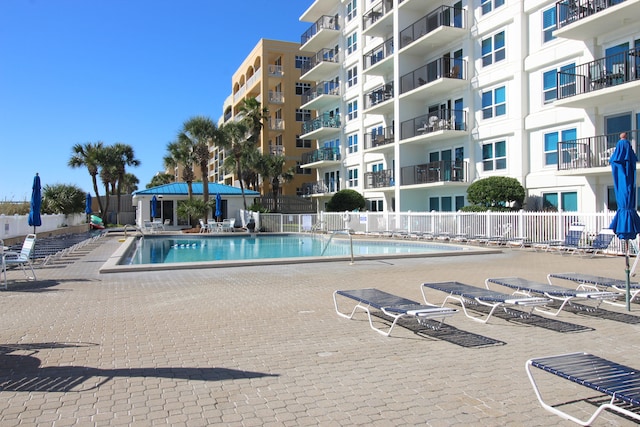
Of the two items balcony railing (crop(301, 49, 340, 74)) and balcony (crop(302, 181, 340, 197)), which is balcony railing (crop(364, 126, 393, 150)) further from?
balcony railing (crop(301, 49, 340, 74))

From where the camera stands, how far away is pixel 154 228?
36.0 m

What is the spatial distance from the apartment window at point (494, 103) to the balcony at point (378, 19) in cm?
1015

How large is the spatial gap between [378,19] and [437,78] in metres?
8.24

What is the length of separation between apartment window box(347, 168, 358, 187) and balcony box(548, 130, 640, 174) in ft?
65.6

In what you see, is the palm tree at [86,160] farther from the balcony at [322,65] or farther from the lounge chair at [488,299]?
the lounge chair at [488,299]

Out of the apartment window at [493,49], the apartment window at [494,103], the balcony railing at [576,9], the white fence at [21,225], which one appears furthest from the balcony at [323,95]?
the balcony railing at [576,9]

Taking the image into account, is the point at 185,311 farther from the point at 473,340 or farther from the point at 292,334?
the point at 473,340

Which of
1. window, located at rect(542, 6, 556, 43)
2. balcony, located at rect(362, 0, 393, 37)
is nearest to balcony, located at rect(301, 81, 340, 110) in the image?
balcony, located at rect(362, 0, 393, 37)

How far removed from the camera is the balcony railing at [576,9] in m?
19.5

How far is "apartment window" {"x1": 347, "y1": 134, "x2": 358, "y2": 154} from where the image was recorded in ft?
134

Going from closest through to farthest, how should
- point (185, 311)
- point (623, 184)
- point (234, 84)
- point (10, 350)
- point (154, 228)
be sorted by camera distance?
point (10, 350)
point (623, 184)
point (185, 311)
point (154, 228)
point (234, 84)

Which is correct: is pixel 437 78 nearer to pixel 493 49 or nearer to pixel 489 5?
pixel 493 49

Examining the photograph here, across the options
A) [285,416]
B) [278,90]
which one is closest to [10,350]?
[285,416]

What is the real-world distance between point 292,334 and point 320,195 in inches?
1491
